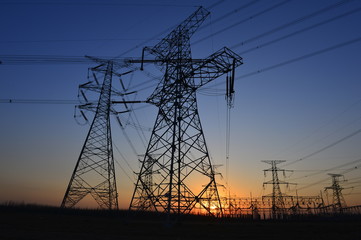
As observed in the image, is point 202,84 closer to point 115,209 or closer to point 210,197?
point 210,197

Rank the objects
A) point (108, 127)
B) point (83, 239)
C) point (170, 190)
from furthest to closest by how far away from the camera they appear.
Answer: point (108, 127), point (170, 190), point (83, 239)

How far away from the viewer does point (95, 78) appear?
3231 centimetres

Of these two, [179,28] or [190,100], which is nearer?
[190,100]

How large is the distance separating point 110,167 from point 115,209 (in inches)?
194

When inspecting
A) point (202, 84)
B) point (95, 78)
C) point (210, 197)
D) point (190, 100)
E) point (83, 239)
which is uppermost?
point (95, 78)

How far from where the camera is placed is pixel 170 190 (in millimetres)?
17891

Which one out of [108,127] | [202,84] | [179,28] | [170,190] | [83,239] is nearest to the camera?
[83,239]

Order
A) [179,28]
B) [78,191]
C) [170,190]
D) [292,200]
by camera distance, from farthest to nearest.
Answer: [292,200] < [78,191] < [179,28] < [170,190]

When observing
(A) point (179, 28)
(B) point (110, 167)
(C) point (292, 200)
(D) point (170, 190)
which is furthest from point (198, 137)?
(C) point (292, 200)

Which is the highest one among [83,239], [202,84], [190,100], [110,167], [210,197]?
[202,84]

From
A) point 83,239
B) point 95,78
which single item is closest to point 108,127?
point 95,78

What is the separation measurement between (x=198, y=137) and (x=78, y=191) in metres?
16.5

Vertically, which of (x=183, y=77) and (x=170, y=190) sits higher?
(x=183, y=77)

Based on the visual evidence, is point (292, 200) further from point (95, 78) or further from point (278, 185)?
point (95, 78)
